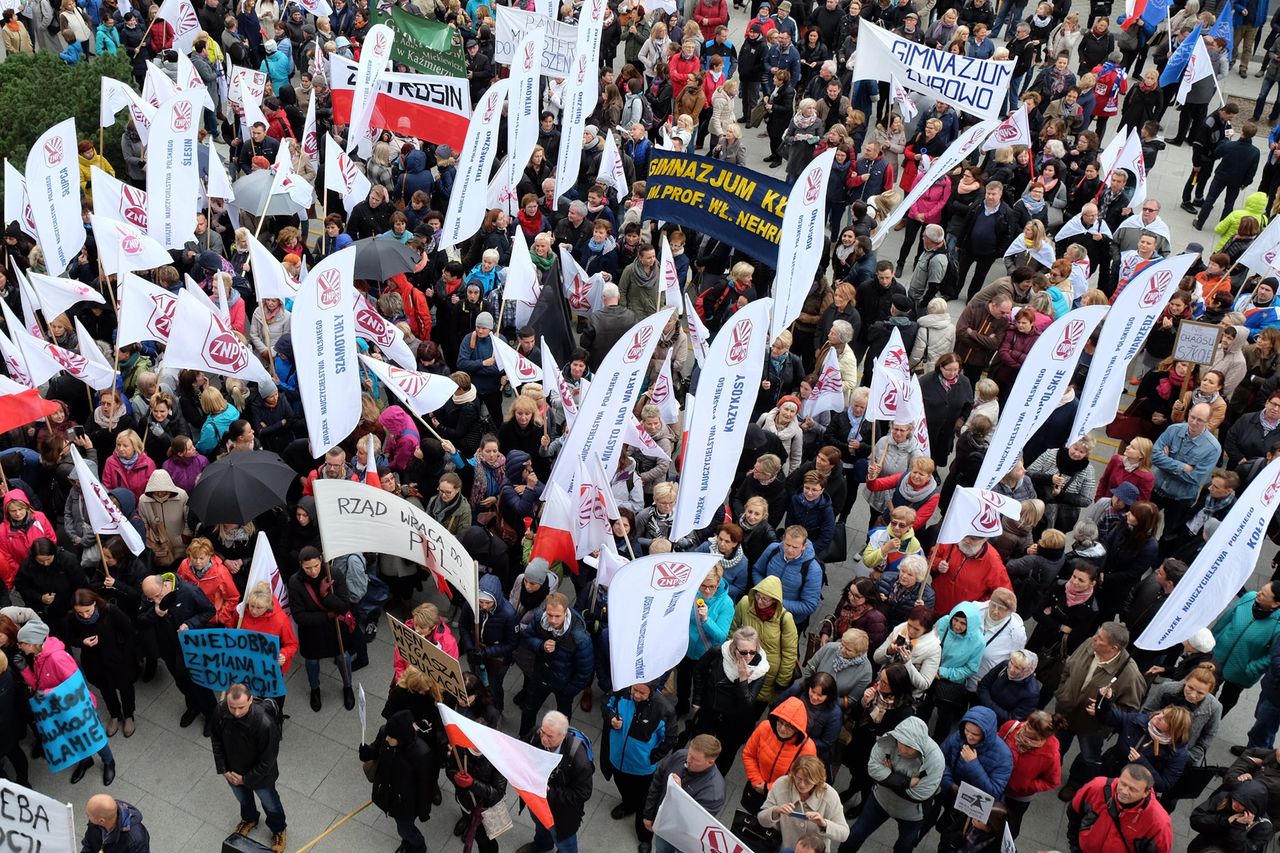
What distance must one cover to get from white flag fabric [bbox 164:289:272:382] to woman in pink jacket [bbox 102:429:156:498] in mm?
833

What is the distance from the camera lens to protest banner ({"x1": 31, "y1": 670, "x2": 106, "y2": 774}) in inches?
355

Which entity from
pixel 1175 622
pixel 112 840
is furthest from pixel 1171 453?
pixel 112 840

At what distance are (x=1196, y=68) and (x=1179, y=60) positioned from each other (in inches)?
22.3

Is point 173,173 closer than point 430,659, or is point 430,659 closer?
point 430,659

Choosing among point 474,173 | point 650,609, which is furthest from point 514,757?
point 474,173

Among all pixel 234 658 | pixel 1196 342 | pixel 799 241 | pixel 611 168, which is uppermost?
pixel 799 241

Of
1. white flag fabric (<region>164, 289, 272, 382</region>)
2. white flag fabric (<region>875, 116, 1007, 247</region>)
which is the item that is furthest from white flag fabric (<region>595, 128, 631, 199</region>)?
white flag fabric (<region>164, 289, 272, 382</region>)

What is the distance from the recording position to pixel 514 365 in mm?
11766

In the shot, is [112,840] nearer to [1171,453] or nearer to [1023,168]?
[1171,453]

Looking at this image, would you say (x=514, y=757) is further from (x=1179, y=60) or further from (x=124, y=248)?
(x=1179, y=60)

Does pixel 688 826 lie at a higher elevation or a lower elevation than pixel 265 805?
higher

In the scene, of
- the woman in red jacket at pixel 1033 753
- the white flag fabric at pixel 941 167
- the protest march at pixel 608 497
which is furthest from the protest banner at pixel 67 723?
the white flag fabric at pixel 941 167

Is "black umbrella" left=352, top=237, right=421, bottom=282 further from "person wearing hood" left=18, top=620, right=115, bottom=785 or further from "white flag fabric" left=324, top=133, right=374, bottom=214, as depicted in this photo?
"person wearing hood" left=18, top=620, right=115, bottom=785

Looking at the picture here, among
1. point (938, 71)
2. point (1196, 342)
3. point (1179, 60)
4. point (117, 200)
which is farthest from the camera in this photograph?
point (1179, 60)
